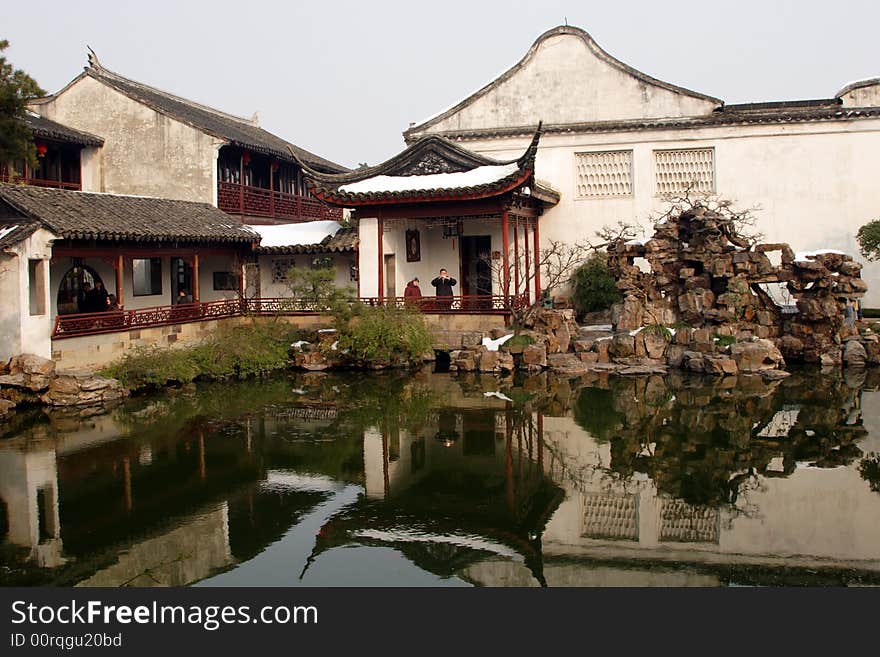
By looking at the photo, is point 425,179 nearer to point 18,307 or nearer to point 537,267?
point 537,267

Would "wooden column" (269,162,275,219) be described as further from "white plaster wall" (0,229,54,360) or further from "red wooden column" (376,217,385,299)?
"white plaster wall" (0,229,54,360)

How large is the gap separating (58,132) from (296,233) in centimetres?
566

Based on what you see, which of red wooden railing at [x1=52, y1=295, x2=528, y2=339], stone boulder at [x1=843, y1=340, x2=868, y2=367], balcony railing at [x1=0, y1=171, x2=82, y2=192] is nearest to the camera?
red wooden railing at [x1=52, y1=295, x2=528, y2=339]

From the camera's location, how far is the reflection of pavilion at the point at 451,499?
6996 millimetres

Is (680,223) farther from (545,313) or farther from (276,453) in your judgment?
(276,453)

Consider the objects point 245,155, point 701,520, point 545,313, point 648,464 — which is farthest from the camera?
point 245,155

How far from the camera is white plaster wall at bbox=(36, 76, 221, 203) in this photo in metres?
20.8

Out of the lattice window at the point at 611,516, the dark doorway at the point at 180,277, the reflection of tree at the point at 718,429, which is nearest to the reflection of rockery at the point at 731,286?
the reflection of tree at the point at 718,429

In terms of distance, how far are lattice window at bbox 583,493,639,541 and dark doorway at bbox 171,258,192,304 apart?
13.5 metres

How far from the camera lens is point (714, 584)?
614 cm

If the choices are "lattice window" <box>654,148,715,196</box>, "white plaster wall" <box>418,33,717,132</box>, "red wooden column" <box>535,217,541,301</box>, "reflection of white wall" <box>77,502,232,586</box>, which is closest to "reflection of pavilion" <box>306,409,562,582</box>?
"reflection of white wall" <box>77,502,232,586</box>

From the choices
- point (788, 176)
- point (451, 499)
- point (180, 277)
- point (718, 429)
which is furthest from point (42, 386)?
point (788, 176)

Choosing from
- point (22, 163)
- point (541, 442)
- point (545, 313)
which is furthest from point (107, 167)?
point (541, 442)

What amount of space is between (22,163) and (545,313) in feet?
38.1
